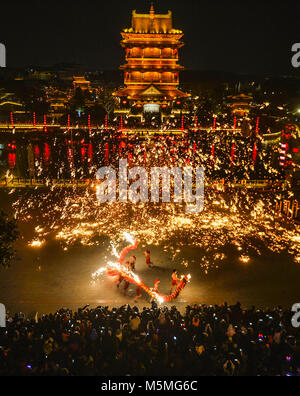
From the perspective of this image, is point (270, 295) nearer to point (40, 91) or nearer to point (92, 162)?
point (92, 162)

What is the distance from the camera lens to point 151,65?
42688 mm

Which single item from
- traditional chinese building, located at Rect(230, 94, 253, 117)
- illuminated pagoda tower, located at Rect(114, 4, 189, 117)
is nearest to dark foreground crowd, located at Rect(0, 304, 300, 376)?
illuminated pagoda tower, located at Rect(114, 4, 189, 117)

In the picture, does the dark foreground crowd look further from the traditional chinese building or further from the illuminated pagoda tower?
the traditional chinese building

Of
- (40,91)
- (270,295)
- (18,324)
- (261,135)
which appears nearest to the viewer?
(18,324)

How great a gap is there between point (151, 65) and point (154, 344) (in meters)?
40.9

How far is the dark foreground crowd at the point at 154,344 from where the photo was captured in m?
6.57

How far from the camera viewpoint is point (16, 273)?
12047mm

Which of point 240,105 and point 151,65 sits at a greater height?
point 151,65

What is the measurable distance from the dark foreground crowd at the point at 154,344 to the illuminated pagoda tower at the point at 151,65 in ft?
119

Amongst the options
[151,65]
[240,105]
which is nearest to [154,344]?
[151,65]

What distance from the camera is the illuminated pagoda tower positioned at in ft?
136

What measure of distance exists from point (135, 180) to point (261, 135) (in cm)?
1630

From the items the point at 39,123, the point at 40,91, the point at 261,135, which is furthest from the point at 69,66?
the point at 261,135

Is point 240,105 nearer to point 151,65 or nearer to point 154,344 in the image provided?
point 151,65
